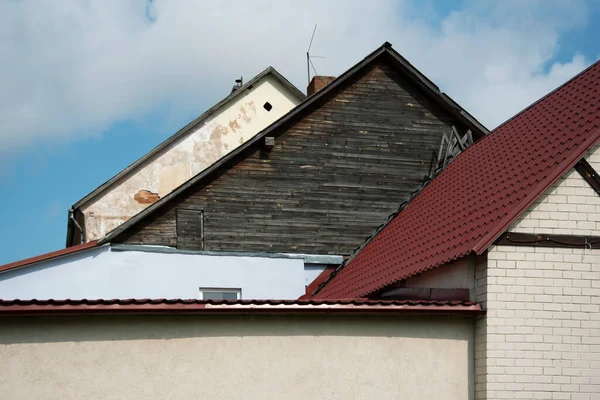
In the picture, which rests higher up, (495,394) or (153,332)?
(153,332)

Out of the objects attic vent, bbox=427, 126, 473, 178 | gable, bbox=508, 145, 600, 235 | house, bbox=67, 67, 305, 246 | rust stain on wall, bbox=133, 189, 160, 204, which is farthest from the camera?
rust stain on wall, bbox=133, 189, 160, 204

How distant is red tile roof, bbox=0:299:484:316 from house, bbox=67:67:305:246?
41.7 feet

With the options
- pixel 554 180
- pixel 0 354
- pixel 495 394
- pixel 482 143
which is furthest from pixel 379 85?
pixel 0 354

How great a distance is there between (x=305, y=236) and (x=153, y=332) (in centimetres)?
872

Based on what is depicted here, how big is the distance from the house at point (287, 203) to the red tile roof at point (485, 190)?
5.12 feet

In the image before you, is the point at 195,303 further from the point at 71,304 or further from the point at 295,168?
the point at 295,168

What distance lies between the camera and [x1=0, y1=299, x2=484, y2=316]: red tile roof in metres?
10.0

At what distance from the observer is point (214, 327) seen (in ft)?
34.9

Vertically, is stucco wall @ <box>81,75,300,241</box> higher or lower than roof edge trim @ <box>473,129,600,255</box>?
higher

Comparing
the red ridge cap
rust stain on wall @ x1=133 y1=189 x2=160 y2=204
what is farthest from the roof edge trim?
A: rust stain on wall @ x1=133 y1=189 x2=160 y2=204

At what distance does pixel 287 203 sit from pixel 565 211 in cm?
872

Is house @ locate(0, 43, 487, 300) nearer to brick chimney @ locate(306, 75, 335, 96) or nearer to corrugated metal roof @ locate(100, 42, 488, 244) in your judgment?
corrugated metal roof @ locate(100, 42, 488, 244)

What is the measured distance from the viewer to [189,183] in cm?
1828

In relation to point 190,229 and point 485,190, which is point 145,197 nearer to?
point 190,229
